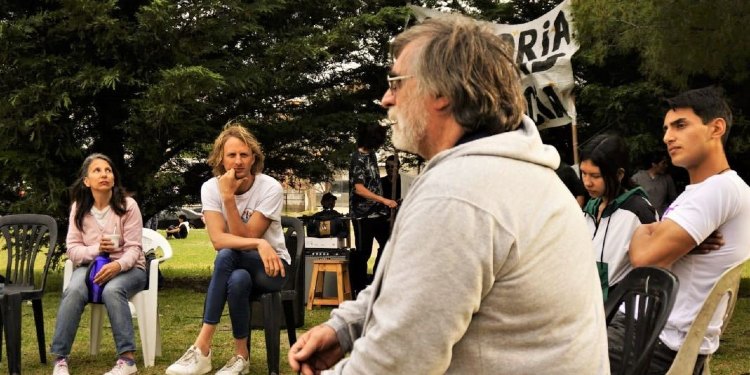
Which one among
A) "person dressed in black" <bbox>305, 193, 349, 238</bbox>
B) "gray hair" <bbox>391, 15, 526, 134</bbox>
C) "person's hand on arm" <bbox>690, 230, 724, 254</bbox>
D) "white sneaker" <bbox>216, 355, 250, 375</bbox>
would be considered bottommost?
"white sneaker" <bbox>216, 355, 250, 375</bbox>

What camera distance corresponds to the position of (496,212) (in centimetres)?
160

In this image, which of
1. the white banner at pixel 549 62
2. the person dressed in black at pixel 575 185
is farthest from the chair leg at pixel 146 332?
the white banner at pixel 549 62

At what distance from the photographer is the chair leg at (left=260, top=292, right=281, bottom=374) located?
5191 mm

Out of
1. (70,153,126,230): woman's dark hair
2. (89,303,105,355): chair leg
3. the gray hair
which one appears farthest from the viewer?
(89,303,105,355): chair leg

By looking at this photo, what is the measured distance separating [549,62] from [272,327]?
4.65 meters

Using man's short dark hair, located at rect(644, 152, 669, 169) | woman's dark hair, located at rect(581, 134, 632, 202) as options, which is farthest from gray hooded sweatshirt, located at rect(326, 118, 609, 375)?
man's short dark hair, located at rect(644, 152, 669, 169)

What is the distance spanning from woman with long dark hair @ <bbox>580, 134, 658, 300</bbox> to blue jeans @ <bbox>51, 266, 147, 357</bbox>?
2.98 metres

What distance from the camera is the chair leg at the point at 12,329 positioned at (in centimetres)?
525

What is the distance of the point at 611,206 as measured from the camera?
3461 mm

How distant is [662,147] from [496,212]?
880 cm

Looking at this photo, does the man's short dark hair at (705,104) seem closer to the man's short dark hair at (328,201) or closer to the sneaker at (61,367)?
the sneaker at (61,367)

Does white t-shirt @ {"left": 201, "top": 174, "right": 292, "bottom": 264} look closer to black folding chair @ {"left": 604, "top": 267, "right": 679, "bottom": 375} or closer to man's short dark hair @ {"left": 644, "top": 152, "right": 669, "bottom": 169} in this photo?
black folding chair @ {"left": 604, "top": 267, "right": 679, "bottom": 375}

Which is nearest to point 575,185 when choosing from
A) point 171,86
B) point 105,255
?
point 105,255

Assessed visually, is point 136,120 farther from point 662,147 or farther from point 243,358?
point 662,147
